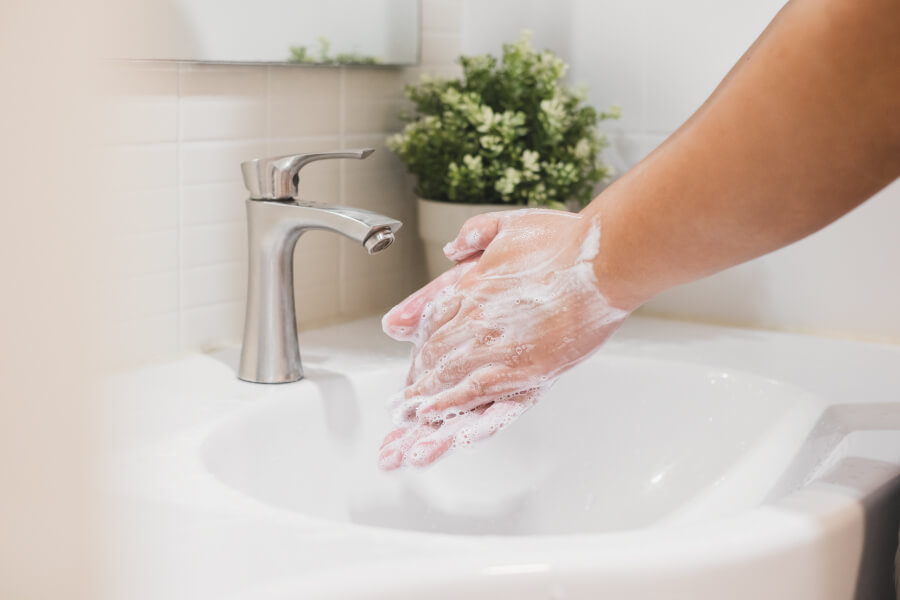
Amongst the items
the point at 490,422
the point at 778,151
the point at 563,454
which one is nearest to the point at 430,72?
the point at 563,454

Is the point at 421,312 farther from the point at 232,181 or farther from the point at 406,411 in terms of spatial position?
the point at 232,181

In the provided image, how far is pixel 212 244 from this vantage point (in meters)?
0.90

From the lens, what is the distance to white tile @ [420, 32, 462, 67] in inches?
45.5

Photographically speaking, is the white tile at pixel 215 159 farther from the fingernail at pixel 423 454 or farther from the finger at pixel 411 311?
the fingernail at pixel 423 454

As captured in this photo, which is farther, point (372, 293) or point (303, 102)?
point (372, 293)

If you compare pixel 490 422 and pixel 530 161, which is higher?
pixel 530 161

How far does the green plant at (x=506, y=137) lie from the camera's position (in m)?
0.99

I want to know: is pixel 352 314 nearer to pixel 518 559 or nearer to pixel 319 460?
pixel 319 460

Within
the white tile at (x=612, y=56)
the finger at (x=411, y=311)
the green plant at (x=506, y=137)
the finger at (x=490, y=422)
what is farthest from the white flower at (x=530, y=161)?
the finger at (x=490, y=422)

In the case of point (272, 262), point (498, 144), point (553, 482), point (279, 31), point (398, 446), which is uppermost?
point (279, 31)

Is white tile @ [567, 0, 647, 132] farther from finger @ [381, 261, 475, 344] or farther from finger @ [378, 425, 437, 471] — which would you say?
finger @ [378, 425, 437, 471]

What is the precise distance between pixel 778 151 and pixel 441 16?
77 cm

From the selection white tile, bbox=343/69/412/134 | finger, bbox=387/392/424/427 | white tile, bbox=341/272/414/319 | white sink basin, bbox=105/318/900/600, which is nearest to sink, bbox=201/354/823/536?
white sink basin, bbox=105/318/900/600

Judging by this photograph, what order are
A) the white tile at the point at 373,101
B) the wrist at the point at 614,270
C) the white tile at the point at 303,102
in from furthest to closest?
1. the white tile at the point at 373,101
2. the white tile at the point at 303,102
3. the wrist at the point at 614,270
